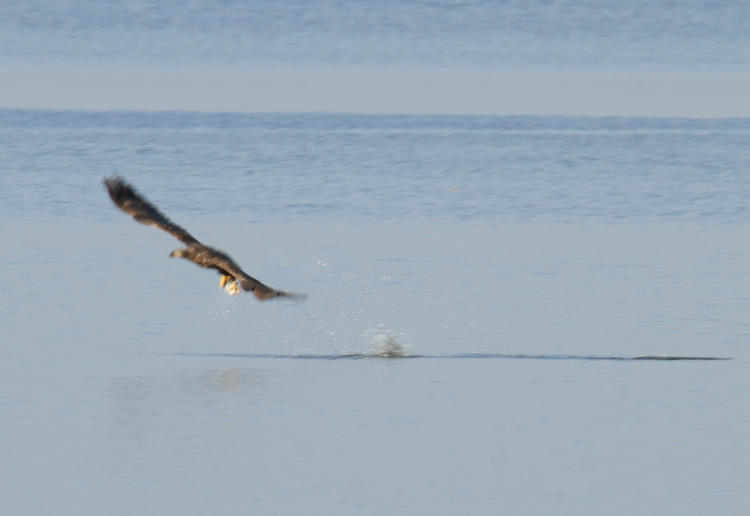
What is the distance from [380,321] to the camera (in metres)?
12.6

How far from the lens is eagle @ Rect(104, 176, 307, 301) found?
10312 millimetres

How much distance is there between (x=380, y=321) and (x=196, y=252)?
6.90 feet

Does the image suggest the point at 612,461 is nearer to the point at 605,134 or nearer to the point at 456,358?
the point at 456,358

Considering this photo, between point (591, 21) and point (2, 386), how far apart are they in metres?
46.4

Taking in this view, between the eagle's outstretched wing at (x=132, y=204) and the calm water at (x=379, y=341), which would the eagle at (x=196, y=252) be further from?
the calm water at (x=379, y=341)

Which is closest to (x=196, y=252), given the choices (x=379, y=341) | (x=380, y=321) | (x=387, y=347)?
(x=387, y=347)


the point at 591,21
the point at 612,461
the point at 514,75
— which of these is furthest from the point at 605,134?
the point at 591,21

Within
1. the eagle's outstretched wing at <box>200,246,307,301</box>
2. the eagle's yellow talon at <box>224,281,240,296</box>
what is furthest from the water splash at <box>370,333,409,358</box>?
the eagle's yellow talon at <box>224,281,240,296</box>

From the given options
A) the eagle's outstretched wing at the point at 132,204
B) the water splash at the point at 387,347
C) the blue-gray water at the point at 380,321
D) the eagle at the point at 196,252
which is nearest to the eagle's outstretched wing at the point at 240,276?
the eagle at the point at 196,252

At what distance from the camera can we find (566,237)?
16188 mm

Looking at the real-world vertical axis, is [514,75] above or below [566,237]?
above

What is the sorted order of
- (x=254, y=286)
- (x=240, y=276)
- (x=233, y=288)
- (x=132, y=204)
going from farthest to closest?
1. (x=132, y=204)
2. (x=233, y=288)
3. (x=240, y=276)
4. (x=254, y=286)

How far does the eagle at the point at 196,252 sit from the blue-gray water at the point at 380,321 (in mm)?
542

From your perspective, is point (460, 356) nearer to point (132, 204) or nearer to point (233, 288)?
point (233, 288)
